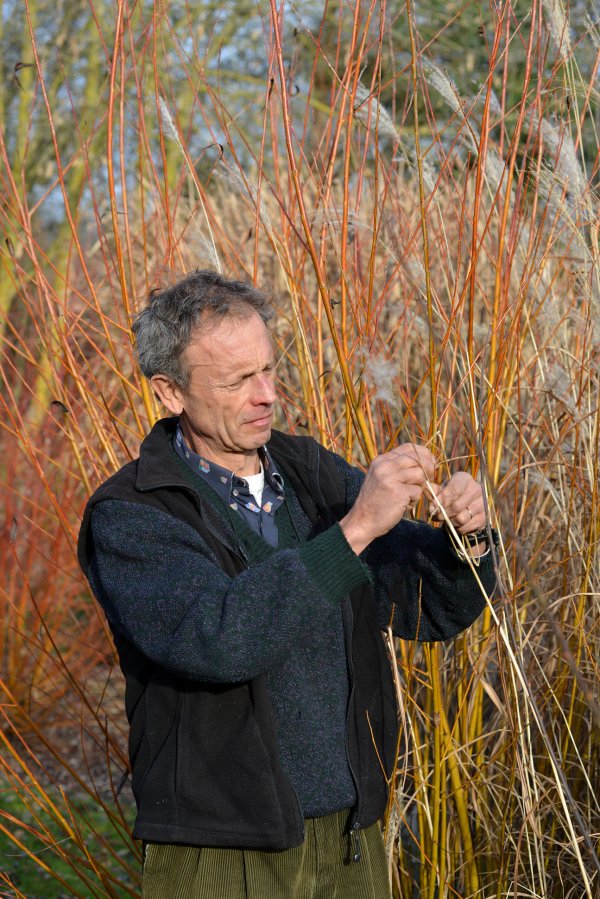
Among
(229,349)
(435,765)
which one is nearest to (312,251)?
(229,349)

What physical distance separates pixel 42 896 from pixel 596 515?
258 centimetres

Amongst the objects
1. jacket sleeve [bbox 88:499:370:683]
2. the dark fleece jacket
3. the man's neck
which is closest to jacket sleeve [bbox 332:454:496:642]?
the dark fleece jacket

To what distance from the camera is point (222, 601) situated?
1.46 m

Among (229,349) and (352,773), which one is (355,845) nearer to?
(352,773)

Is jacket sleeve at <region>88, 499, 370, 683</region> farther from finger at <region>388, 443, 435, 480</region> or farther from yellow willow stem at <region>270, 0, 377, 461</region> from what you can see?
yellow willow stem at <region>270, 0, 377, 461</region>

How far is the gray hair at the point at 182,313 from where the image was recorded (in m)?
1.76

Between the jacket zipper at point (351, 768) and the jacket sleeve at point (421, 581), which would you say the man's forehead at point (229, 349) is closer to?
the jacket sleeve at point (421, 581)

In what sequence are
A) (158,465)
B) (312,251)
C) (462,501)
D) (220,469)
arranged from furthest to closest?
(312,251)
(220,469)
(158,465)
(462,501)

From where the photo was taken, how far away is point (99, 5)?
7.42 meters

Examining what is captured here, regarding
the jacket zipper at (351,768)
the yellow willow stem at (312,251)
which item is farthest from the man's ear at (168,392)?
the jacket zipper at (351,768)

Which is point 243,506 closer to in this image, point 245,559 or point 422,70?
point 245,559

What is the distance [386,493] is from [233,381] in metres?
0.42

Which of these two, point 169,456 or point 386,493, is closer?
point 386,493

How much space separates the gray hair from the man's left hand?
1.61 feet
